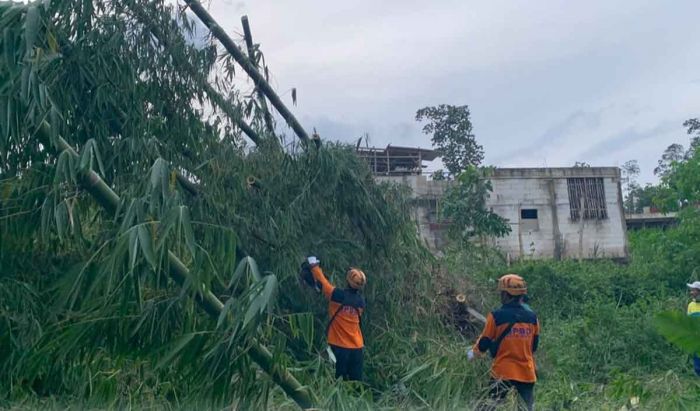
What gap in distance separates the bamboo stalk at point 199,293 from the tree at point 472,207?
1213cm

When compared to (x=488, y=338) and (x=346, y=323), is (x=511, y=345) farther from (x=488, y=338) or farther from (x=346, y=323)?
(x=346, y=323)

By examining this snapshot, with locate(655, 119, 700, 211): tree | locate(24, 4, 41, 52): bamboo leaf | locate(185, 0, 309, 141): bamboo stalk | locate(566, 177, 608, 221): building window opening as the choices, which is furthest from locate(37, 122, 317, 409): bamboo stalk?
locate(566, 177, 608, 221): building window opening

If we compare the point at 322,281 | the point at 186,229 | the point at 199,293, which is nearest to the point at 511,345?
the point at 322,281

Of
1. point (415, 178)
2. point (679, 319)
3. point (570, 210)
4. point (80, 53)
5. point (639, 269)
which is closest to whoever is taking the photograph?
point (679, 319)

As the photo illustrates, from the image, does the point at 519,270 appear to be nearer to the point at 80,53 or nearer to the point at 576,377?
the point at 576,377

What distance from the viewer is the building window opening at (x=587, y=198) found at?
21172 millimetres

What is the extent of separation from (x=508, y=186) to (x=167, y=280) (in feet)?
59.1

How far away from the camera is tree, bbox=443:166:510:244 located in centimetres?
1661

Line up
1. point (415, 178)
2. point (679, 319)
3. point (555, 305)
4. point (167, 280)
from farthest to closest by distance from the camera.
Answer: point (415, 178)
point (555, 305)
point (167, 280)
point (679, 319)

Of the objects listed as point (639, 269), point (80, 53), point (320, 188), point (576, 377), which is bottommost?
point (576, 377)

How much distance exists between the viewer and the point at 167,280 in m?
3.83

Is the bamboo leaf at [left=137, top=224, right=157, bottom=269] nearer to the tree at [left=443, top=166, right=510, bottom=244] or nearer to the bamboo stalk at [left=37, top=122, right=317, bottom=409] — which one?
the bamboo stalk at [left=37, top=122, right=317, bottom=409]

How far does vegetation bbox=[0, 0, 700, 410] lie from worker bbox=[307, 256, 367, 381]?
0.77 ft

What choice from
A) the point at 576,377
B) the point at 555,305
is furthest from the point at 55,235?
the point at 555,305
